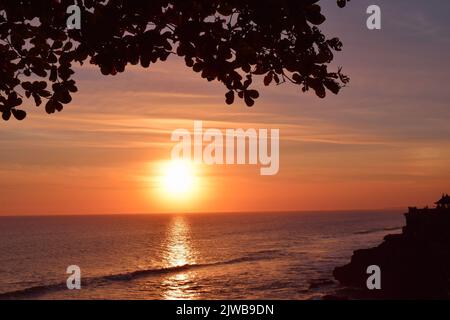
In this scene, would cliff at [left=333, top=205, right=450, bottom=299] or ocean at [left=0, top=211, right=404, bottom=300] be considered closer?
cliff at [left=333, top=205, right=450, bottom=299]

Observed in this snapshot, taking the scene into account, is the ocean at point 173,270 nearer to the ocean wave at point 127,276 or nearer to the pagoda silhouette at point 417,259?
the ocean wave at point 127,276

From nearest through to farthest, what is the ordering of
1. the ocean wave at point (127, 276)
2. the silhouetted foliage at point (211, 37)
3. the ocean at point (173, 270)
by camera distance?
1. the silhouetted foliage at point (211, 37)
2. the ocean at point (173, 270)
3. the ocean wave at point (127, 276)

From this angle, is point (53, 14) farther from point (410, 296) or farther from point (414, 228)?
point (414, 228)

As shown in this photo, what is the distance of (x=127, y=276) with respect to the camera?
8869cm

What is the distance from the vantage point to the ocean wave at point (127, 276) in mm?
73938

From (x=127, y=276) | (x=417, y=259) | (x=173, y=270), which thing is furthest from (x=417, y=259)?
(x=173, y=270)

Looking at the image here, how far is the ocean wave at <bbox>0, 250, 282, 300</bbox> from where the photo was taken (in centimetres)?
7394

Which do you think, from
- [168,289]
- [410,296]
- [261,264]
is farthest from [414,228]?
[261,264]

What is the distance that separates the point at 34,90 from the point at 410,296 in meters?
55.2

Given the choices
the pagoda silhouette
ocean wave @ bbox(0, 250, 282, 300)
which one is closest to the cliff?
the pagoda silhouette

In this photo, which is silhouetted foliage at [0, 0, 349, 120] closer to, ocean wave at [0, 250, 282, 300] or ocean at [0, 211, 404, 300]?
ocean at [0, 211, 404, 300]

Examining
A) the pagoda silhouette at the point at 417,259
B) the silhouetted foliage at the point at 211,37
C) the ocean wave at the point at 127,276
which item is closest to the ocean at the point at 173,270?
the ocean wave at the point at 127,276

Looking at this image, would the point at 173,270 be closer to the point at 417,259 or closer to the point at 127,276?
the point at 127,276

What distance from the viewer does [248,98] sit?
4.38m
